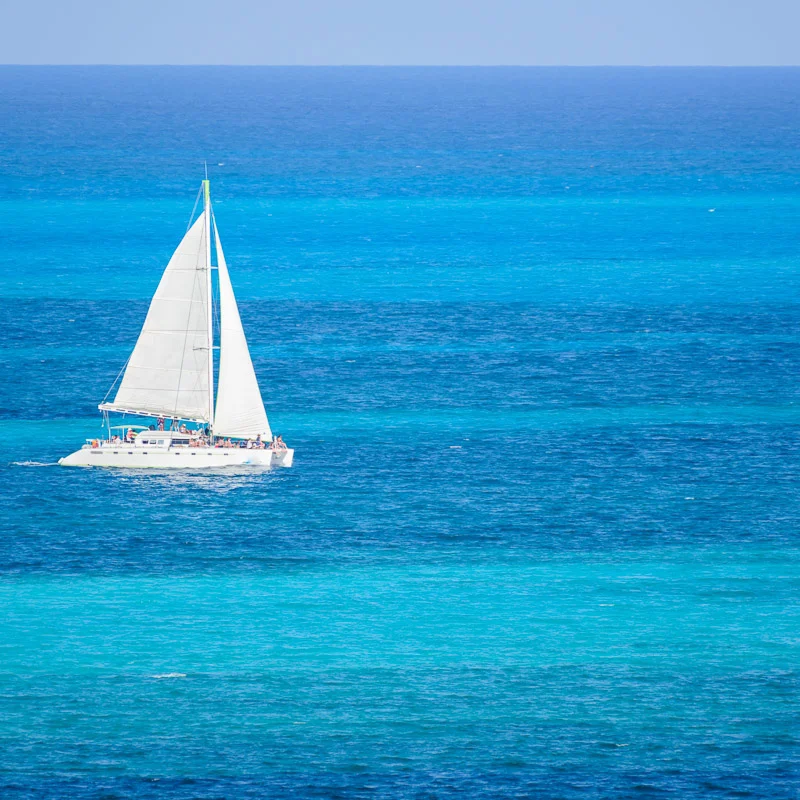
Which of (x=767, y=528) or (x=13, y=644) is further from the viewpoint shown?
(x=767, y=528)

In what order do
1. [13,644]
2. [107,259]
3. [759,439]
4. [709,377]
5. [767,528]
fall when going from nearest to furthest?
[13,644] < [767,528] < [759,439] < [709,377] < [107,259]

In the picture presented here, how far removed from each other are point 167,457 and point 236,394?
205 inches

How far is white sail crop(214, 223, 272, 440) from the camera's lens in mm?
100000

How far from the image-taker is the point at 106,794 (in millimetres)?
63469

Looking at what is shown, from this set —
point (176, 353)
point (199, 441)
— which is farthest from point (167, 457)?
point (176, 353)

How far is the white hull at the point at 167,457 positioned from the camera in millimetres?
99750

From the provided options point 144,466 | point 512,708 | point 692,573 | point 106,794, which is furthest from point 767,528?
point 106,794

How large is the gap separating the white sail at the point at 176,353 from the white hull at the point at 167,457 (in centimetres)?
215

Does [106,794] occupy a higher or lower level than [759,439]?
lower

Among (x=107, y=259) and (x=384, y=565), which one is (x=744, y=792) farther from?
(x=107, y=259)

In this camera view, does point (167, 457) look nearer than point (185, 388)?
Yes

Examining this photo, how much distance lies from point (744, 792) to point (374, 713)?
15023mm

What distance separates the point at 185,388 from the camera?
100125mm

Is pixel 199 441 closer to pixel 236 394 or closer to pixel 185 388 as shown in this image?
pixel 185 388
